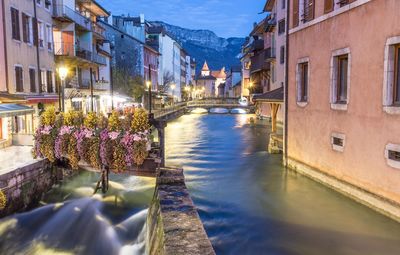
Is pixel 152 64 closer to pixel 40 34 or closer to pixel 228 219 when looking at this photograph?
pixel 40 34

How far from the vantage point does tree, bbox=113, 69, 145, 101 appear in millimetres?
55250

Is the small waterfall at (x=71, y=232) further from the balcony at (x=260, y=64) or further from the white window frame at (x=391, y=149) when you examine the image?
→ the balcony at (x=260, y=64)

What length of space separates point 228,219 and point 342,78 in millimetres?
6331

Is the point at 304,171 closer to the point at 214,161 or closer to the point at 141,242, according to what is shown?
the point at 214,161

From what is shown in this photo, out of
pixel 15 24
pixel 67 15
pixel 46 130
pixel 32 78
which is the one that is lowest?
pixel 46 130

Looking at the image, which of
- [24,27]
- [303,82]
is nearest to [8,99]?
[24,27]

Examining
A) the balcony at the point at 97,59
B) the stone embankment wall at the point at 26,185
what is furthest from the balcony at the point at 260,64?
the stone embankment wall at the point at 26,185

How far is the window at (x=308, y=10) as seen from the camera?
54.2ft

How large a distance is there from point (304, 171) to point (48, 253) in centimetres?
1087

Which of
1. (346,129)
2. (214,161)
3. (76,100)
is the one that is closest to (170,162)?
(214,161)

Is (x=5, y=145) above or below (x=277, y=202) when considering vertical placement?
above

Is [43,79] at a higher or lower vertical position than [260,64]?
lower

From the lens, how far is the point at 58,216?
13711mm

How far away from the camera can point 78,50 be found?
3600cm
